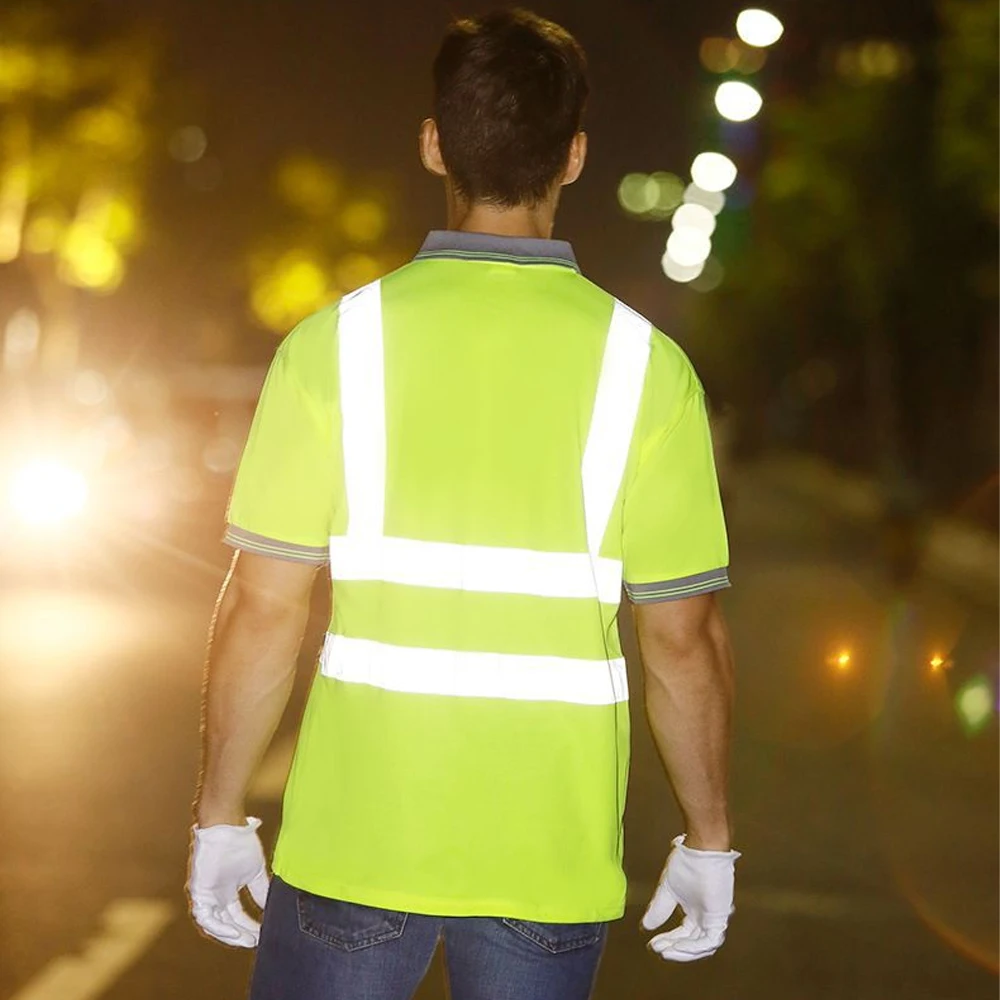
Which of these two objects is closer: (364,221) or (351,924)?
(351,924)

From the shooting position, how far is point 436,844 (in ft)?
9.36

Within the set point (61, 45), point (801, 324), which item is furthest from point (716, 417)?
point (801, 324)

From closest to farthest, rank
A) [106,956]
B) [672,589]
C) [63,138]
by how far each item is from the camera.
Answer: [672,589] → [106,956] → [63,138]

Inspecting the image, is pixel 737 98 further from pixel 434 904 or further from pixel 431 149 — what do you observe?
pixel 434 904

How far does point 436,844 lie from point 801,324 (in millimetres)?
60598

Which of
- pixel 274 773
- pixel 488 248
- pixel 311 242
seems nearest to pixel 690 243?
pixel 311 242

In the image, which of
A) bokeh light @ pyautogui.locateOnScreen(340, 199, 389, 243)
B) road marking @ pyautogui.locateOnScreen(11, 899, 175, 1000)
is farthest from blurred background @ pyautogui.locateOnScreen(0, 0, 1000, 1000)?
bokeh light @ pyautogui.locateOnScreen(340, 199, 389, 243)

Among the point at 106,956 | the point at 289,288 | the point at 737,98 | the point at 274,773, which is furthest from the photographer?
the point at 289,288

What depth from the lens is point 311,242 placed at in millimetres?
85250

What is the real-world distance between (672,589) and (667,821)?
5834 millimetres

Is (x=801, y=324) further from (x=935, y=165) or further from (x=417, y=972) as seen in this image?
(x=417, y=972)

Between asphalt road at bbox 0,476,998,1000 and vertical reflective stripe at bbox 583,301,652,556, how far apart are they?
1.12 meters

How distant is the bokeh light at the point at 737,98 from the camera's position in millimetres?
26938

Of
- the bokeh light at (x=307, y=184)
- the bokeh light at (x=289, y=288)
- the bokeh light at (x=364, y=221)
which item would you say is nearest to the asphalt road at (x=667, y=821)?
the bokeh light at (x=307, y=184)
